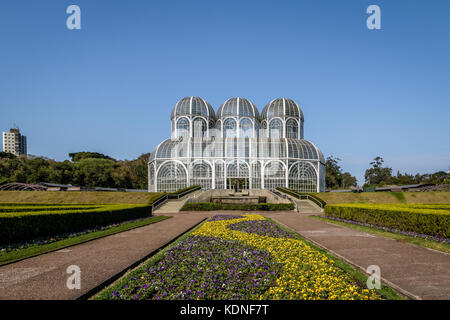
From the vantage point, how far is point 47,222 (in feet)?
42.1

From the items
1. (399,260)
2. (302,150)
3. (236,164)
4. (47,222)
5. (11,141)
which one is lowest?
(399,260)

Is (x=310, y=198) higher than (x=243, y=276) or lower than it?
lower

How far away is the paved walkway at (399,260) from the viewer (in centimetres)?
614

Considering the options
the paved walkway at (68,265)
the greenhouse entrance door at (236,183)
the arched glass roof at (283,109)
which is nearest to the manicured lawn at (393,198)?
the greenhouse entrance door at (236,183)

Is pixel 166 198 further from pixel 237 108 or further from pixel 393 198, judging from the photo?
pixel 393 198

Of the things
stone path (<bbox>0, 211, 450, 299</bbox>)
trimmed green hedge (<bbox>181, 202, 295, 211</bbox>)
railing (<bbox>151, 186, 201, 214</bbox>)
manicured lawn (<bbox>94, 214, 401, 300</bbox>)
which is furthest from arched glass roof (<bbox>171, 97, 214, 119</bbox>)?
manicured lawn (<bbox>94, 214, 401, 300</bbox>)

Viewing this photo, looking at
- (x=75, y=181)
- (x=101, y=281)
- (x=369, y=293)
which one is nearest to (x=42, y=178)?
(x=75, y=181)

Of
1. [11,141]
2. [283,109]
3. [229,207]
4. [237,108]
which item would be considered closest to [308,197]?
[229,207]

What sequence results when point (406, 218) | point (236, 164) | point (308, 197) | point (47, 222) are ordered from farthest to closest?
point (236, 164) → point (308, 197) → point (406, 218) → point (47, 222)

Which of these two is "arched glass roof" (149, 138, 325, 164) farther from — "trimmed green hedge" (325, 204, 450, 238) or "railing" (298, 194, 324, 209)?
"trimmed green hedge" (325, 204, 450, 238)

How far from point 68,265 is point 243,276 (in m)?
4.68

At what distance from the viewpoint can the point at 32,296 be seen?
218 inches

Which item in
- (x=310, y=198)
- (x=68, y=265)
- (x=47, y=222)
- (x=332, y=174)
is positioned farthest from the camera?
(x=332, y=174)
